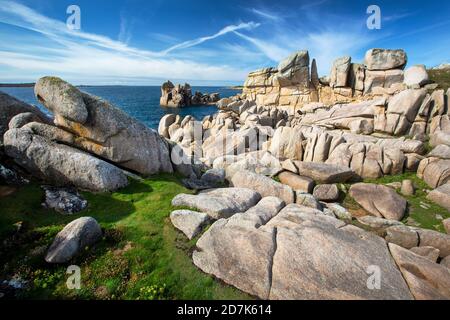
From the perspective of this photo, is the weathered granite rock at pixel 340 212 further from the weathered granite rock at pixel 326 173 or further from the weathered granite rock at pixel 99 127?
the weathered granite rock at pixel 99 127

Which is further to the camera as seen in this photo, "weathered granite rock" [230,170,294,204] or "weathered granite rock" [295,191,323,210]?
"weathered granite rock" [230,170,294,204]

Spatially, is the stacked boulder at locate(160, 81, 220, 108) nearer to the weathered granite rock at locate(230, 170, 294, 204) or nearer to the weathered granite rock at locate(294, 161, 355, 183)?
the weathered granite rock at locate(294, 161, 355, 183)

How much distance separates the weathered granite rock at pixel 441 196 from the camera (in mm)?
21328

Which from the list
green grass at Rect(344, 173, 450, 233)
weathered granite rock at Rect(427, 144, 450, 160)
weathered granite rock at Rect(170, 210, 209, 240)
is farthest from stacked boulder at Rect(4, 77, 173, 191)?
weathered granite rock at Rect(427, 144, 450, 160)

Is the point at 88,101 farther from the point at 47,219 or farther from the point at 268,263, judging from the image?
the point at 268,263

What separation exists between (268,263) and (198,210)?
626 cm

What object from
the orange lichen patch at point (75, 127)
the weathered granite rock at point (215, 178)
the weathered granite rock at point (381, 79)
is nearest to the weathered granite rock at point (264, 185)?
the weathered granite rock at point (215, 178)

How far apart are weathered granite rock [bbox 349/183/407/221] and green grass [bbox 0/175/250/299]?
1713 centimetres

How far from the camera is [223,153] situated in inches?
1396

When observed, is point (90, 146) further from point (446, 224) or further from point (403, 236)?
point (446, 224)

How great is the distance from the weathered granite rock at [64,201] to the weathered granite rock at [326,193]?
65.7 feet

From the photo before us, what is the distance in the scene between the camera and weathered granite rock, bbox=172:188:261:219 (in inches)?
605

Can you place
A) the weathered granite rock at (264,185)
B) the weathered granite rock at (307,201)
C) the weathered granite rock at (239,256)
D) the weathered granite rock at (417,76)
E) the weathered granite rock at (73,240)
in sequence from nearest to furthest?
1. the weathered granite rock at (239,256)
2. the weathered granite rock at (73,240)
3. the weathered granite rock at (307,201)
4. the weathered granite rock at (264,185)
5. the weathered granite rock at (417,76)
